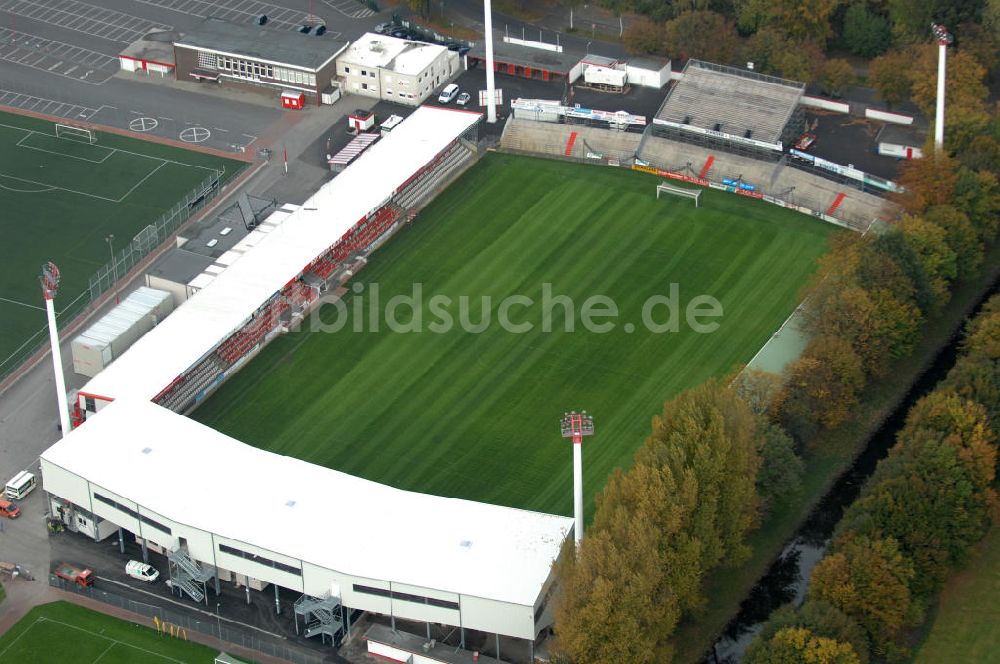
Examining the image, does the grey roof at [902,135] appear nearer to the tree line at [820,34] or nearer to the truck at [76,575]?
the tree line at [820,34]

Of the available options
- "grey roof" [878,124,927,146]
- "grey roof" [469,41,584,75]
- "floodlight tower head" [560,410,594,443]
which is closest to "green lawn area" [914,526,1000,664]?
"floodlight tower head" [560,410,594,443]

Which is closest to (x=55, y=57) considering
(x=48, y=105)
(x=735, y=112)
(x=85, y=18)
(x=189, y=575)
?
(x=85, y=18)

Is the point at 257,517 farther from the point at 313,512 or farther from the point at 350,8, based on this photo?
the point at 350,8

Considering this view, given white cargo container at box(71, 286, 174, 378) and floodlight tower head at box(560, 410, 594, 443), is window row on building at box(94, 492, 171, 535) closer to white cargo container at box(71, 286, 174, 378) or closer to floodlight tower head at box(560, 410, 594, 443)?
white cargo container at box(71, 286, 174, 378)

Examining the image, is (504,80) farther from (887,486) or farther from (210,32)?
(887,486)

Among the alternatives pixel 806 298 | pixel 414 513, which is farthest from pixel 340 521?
pixel 806 298
